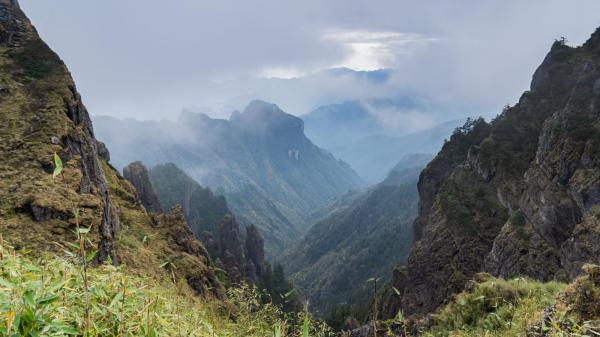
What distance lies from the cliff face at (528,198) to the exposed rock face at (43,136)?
2980 centimetres

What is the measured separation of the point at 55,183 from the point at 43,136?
4840 millimetres

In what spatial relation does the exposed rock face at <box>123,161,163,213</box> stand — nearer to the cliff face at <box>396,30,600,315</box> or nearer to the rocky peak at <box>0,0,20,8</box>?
the rocky peak at <box>0,0,20,8</box>

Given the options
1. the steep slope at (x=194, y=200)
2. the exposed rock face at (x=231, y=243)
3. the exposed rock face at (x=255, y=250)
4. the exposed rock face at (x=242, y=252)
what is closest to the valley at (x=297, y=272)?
the exposed rock face at (x=242, y=252)

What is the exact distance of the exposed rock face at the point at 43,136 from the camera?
16359mm

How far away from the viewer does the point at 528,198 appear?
39.2m

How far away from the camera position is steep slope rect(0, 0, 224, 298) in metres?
15.4

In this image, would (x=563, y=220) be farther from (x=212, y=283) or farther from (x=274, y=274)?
(x=274, y=274)

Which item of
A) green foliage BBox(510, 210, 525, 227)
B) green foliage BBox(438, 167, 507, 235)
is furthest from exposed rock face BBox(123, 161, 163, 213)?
green foliage BBox(510, 210, 525, 227)

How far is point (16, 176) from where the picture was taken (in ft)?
57.8

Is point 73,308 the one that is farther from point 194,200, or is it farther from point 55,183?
point 194,200

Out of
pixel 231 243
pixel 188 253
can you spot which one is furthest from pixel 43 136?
pixel 231 243

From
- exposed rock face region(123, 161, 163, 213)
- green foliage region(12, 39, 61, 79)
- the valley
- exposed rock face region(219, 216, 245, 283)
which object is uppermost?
green foliage region(12, 39, 61, 79)

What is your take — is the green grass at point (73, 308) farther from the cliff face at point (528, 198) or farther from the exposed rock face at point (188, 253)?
the cliff face at point (528, 198)

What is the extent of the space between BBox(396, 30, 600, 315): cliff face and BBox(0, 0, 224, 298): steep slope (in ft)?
84.8
